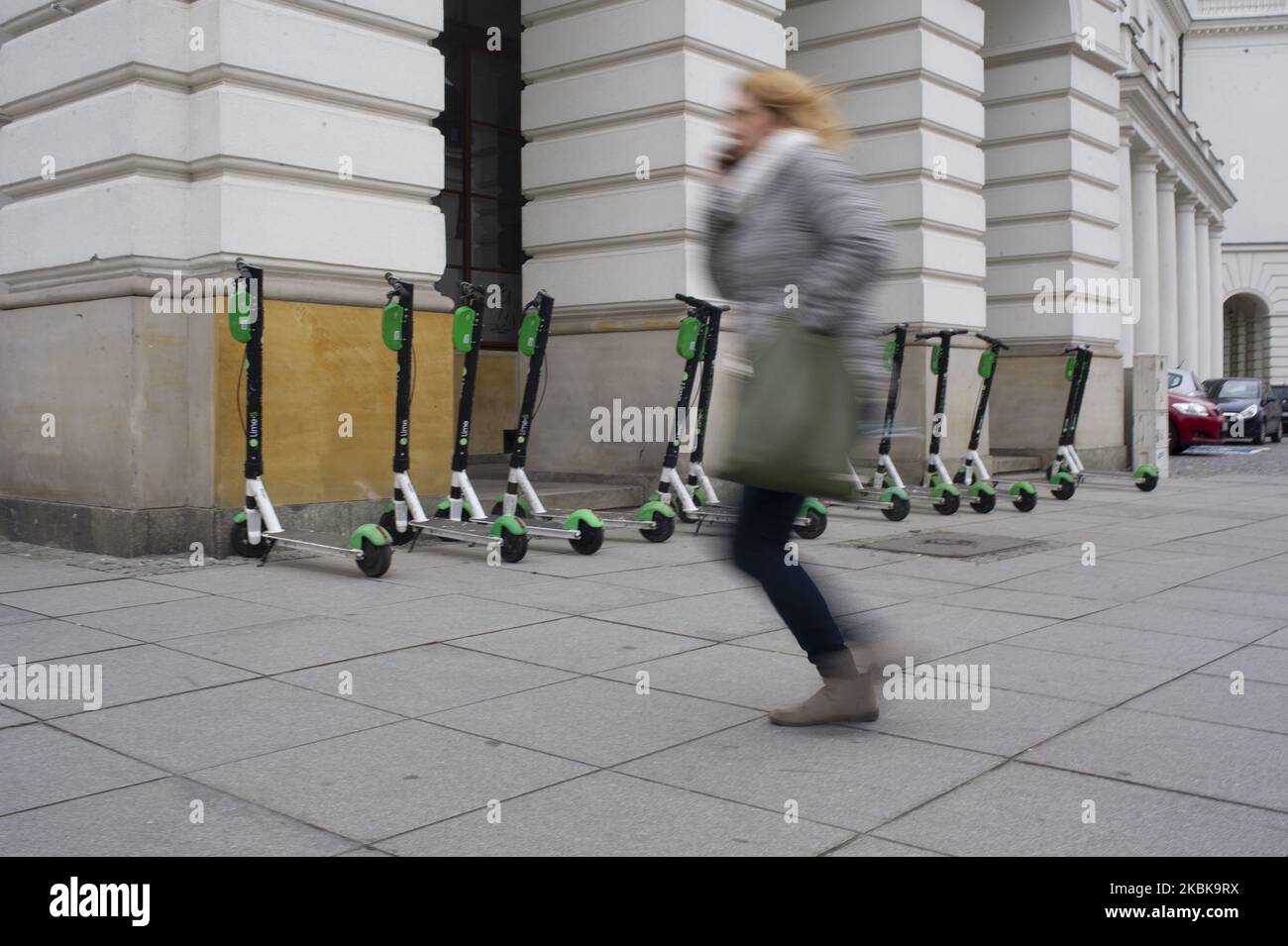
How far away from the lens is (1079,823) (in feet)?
10.8

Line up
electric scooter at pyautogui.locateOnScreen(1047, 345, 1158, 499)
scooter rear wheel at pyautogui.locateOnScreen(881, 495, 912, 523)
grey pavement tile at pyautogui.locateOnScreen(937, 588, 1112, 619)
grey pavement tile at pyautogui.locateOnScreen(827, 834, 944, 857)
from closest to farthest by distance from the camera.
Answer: grey pavement tile at pyautogui.locateOnScreen(827, 834, 944, 857) → grey pavement tile at pyautogui.locateOnScreen(937, 588, 1112, 619) → scooter rear wheel at pyautogui.locateOnScreen(881, 495, 912, 523) → electric scooter at pyautogui.locateOnScreen(1047, 345, 1158, 499)

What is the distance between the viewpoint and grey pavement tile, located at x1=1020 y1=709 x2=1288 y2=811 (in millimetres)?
3592

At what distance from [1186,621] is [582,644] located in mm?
2908

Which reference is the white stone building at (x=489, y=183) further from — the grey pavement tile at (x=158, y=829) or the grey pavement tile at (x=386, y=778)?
the grey pavement tile at (x=158, y=829)

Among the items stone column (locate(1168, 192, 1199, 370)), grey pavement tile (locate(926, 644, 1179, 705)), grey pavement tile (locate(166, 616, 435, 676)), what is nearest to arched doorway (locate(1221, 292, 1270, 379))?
stone column (locate(1168, 192, 1199, 370))

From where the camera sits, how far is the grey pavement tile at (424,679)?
4523 millimetres

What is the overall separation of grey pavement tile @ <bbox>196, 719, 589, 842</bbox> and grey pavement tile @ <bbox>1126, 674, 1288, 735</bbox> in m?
2.12

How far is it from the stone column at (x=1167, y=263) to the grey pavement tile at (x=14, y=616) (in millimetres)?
29500

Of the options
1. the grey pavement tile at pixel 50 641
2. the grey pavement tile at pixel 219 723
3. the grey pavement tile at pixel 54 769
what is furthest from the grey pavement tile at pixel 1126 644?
the grey pavement tile at pixel 50 641

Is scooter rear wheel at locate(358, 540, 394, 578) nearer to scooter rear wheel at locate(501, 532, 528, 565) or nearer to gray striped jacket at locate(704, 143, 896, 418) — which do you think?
scooter rear wheel at locate(501, 532, 528, 565)

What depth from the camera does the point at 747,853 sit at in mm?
3074

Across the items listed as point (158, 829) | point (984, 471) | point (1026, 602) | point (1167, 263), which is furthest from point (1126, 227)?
point (158, 829)

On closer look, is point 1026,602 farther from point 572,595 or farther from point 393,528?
point 393,528

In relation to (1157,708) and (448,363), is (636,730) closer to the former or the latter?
(1157,708)
